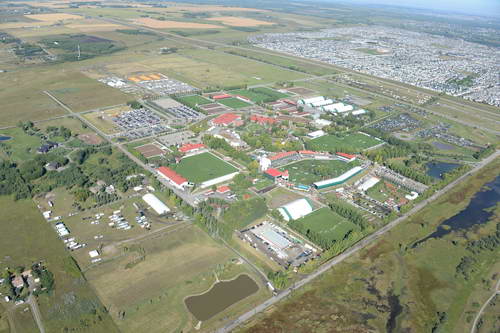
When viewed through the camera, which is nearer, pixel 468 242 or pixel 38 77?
pixel 468 242

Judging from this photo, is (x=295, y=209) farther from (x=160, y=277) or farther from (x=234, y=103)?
(x=234, y=103)

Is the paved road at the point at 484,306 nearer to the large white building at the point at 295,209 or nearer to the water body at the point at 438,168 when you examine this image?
the large white building at the point at 295,209

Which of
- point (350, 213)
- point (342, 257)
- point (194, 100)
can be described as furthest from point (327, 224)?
point (194, 100)

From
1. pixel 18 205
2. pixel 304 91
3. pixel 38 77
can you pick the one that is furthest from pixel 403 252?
pixel 38 77

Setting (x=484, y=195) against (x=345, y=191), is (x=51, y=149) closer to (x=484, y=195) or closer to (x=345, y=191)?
(x=345, y=191)

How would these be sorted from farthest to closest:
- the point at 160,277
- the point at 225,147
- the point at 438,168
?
the point at 225,147 < the point at 438,168 < the point at 160,277

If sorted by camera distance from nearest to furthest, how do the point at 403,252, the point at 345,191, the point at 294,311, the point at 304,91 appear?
1. the point at 294,311
2. the point at 403,252
3. the point at 345,191
4. the point at 304,91

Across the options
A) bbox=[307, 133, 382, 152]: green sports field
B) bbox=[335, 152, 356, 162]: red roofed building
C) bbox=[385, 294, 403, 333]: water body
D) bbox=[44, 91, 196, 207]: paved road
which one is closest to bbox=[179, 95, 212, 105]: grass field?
bbox=[44, 91, 196, 207]: paved road
